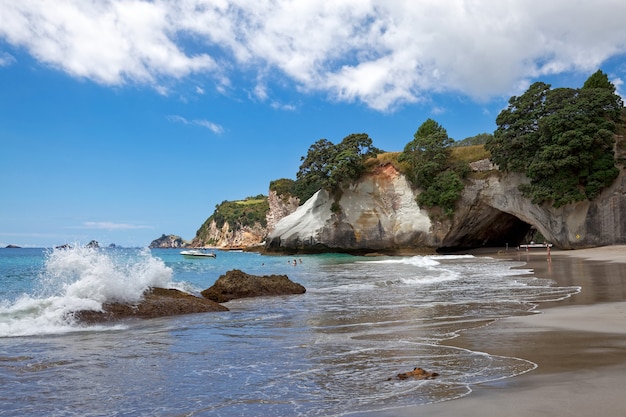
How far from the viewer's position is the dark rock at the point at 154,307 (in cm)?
970

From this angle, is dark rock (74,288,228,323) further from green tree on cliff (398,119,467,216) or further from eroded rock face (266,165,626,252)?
green tree on cliff (398,119,467,216)

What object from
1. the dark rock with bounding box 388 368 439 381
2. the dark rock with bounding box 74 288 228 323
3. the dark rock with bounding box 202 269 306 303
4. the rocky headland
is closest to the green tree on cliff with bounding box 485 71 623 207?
the dark rock with bounding box 202 269 306 303

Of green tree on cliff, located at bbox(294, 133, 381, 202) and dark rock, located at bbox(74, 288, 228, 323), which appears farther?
green tree on cliff, located at bbox(294, 133, 381, 202)

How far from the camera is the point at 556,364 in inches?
199

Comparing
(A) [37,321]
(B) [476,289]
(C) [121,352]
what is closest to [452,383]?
(C) [121,352]

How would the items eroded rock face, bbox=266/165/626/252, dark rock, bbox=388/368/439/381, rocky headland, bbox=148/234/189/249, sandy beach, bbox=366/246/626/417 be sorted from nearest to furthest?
sandy beach, bbox=366/246/626/417
dark rock, bbox=388/368/439/381
eroded rock face, bbox=266/165/626/252
rocky headland, bbox=148/234/189/249

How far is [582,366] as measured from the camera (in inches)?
191

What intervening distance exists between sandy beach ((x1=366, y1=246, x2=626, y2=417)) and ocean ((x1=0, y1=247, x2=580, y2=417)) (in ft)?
0.88

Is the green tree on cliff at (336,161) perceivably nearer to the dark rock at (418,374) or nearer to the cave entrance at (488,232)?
the cave entrance at (488,232)

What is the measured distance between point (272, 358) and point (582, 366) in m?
3.40

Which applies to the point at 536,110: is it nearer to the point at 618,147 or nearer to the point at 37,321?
the point at 618,147

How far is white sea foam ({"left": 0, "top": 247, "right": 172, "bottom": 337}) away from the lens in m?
9.02

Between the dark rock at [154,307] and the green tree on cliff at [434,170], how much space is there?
37896mm

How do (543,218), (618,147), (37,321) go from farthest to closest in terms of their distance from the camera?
(543,218) → (618,147) → (37,321)
